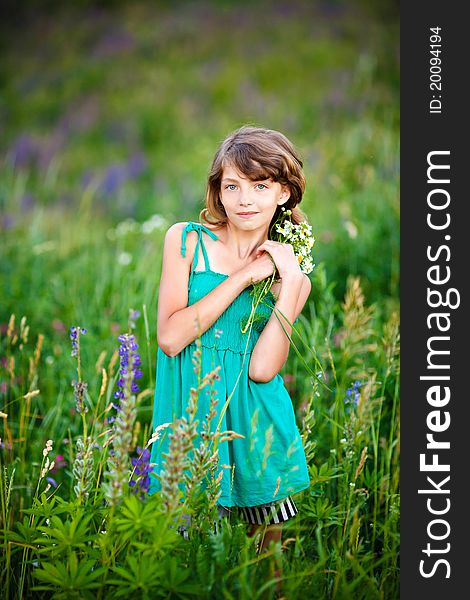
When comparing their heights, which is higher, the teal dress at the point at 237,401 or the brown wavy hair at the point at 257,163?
the brown wavy hair at the point at 257,163

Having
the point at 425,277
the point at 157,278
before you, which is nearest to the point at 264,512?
the point at 425,277

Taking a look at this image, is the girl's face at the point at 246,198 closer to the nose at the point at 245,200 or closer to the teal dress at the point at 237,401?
the nose at the point at 245,200

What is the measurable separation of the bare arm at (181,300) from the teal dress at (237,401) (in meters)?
0.03

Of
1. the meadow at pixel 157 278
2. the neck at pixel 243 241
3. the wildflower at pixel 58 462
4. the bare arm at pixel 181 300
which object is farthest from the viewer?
the wildflower at pixel 58 462

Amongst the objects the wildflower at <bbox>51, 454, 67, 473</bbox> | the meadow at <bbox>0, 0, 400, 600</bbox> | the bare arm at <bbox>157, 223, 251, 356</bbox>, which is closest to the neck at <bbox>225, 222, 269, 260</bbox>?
the bare arm at <bbox>157, 223, 251, 356</bbox>

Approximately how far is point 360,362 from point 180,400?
1.20m

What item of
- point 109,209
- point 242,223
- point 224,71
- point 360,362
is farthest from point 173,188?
point 242,223

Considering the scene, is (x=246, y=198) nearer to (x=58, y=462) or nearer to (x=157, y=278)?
(x=58, y=462)

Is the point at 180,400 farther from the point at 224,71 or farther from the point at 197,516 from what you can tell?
the point at 224,71

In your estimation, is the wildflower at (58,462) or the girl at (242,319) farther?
the wildflower at (58,462)

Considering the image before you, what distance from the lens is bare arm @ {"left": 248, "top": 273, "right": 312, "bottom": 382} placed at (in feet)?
6.68

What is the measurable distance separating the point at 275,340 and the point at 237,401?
213mm

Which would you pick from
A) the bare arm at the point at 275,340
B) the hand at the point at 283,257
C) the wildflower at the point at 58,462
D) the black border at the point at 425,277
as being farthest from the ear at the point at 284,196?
the wildflower at the point at 58,462

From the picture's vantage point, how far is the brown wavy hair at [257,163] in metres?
2.08
